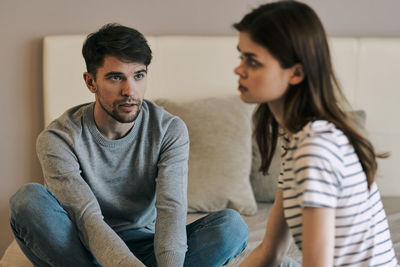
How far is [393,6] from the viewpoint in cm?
263

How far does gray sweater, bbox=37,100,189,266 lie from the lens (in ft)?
5.38

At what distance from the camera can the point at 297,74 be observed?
1.16 metres

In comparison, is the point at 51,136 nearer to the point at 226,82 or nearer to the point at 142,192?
the point at 142,192

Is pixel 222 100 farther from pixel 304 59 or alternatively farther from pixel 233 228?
pixel 304 59

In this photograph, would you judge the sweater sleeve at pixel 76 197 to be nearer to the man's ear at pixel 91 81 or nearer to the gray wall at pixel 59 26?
the man's ear at pixel 91 81

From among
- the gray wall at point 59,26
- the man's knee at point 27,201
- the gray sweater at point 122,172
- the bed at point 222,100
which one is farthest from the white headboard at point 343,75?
the man's knee at point 27,201

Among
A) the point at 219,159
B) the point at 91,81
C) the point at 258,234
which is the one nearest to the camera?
the point at 91,81

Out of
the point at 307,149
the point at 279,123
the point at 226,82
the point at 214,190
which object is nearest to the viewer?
the point at 307,149

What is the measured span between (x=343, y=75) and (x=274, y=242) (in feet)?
4.59

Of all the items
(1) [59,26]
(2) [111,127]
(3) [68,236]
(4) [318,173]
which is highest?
(1) [59,26]

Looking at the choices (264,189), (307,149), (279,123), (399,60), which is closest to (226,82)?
(264,189)

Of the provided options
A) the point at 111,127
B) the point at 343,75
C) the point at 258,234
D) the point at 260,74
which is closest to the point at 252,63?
the point at 260,74

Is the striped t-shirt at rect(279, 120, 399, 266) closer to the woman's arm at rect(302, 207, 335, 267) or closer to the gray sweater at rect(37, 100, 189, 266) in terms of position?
the woman's arm at rect(302, 207, 335, 267)

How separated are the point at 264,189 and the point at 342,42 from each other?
2.49 feet
